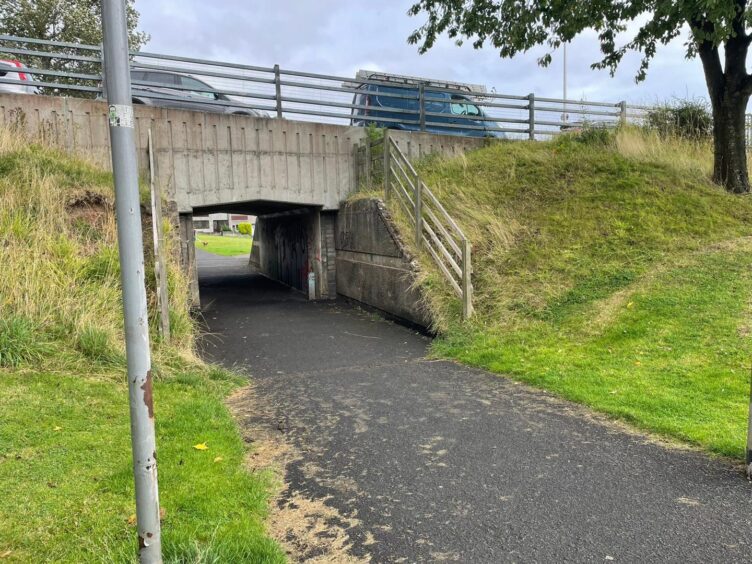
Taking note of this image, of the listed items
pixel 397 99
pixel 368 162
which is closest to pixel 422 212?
pixel 368 162

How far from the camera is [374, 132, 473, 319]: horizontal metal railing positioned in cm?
912

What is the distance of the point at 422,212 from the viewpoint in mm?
11297

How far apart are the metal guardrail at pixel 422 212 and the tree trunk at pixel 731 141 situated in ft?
20.1

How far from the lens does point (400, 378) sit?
22.9 feet

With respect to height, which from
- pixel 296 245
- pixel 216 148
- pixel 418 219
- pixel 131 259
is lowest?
pixel 296 245

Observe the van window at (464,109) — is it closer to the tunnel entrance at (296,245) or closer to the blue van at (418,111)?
the blue van at (418,111)

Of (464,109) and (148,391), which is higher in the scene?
(464,109)

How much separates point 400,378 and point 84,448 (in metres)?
3.69

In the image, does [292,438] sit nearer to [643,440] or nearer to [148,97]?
[643,440]

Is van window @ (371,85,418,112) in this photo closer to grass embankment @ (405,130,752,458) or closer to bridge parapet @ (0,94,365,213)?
bridge parapet @ (0,94,365,213)

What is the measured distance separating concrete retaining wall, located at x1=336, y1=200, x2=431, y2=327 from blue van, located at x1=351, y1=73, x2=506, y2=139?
3.16 metres

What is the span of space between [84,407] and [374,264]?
7494 mm

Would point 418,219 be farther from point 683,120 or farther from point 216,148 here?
point 683,120

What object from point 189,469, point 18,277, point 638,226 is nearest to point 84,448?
point 189,469
